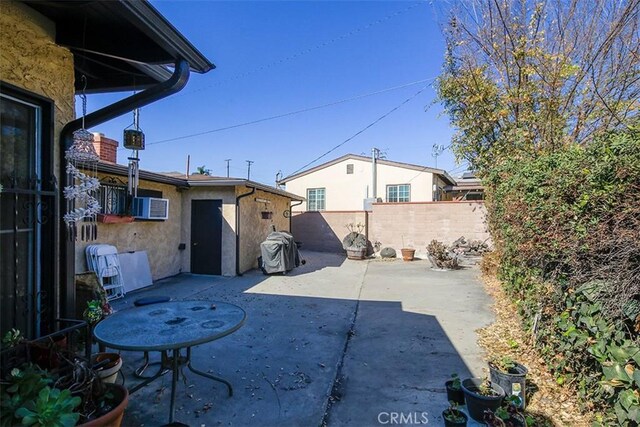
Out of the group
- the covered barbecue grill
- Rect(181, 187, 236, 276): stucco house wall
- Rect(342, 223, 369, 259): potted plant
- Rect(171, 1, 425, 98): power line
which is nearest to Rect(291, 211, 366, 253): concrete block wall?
Rect(342, 223, 369, 259): potted plant

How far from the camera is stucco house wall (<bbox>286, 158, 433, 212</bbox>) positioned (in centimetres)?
1661

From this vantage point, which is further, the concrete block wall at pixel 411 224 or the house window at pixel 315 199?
the house window at pixel 315 199

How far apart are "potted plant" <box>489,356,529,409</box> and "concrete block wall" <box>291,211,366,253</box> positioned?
11.5 m

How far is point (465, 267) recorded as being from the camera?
414 inches

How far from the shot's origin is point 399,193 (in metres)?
17.2

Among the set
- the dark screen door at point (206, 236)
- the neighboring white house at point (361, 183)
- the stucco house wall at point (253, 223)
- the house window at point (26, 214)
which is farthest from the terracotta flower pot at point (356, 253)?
the house window at point (26, 214)

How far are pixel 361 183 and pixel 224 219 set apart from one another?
10572mm

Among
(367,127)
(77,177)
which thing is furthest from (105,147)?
(367,127)

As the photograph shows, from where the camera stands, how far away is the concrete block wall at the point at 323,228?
1484 centimetres

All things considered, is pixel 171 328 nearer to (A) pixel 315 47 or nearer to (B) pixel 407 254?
(A) pixel 315 47

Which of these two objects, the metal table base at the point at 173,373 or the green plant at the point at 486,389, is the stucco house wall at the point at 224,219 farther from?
the green plant at the point at 486,389

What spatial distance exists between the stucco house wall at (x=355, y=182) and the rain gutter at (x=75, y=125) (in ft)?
48.2

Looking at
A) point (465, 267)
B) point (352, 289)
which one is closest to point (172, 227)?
point (352, 289)

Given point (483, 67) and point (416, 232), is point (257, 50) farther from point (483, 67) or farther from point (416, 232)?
point (416, 232)
